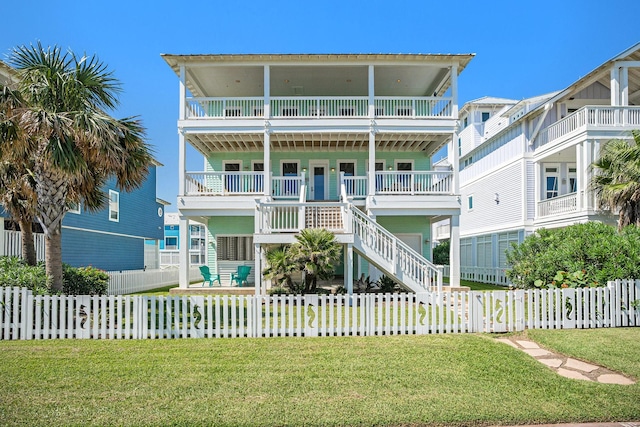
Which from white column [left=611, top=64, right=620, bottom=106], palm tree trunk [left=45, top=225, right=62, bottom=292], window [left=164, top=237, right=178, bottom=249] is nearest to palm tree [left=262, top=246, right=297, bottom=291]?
palm tree trunk [left=45, top=225, right=62, bottom=292]

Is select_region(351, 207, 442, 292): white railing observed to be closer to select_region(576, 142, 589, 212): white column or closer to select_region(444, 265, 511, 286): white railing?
select_region(576, 142, 589, 212): white column

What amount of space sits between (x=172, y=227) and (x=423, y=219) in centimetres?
4572

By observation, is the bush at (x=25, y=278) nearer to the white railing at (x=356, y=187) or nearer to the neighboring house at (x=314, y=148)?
the neighboring house at (x=314, y=148)

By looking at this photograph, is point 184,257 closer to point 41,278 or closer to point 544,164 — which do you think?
point 41,278

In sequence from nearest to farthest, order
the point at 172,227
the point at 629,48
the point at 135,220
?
the point at 629,48 → the point at 135,220 → the point at 172,227

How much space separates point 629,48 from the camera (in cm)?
1614

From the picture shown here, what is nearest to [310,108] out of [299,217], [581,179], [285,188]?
[285,188]

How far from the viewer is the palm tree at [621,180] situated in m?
14.1

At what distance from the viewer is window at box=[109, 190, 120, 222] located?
70.8 ft

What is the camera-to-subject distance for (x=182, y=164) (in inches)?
641

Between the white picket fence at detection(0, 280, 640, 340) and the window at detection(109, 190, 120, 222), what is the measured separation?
13457 mm

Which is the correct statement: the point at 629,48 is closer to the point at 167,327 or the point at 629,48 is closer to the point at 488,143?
the point at 488,143

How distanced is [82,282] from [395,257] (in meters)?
8.87

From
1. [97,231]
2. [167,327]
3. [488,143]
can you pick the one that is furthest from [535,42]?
[167,327]
